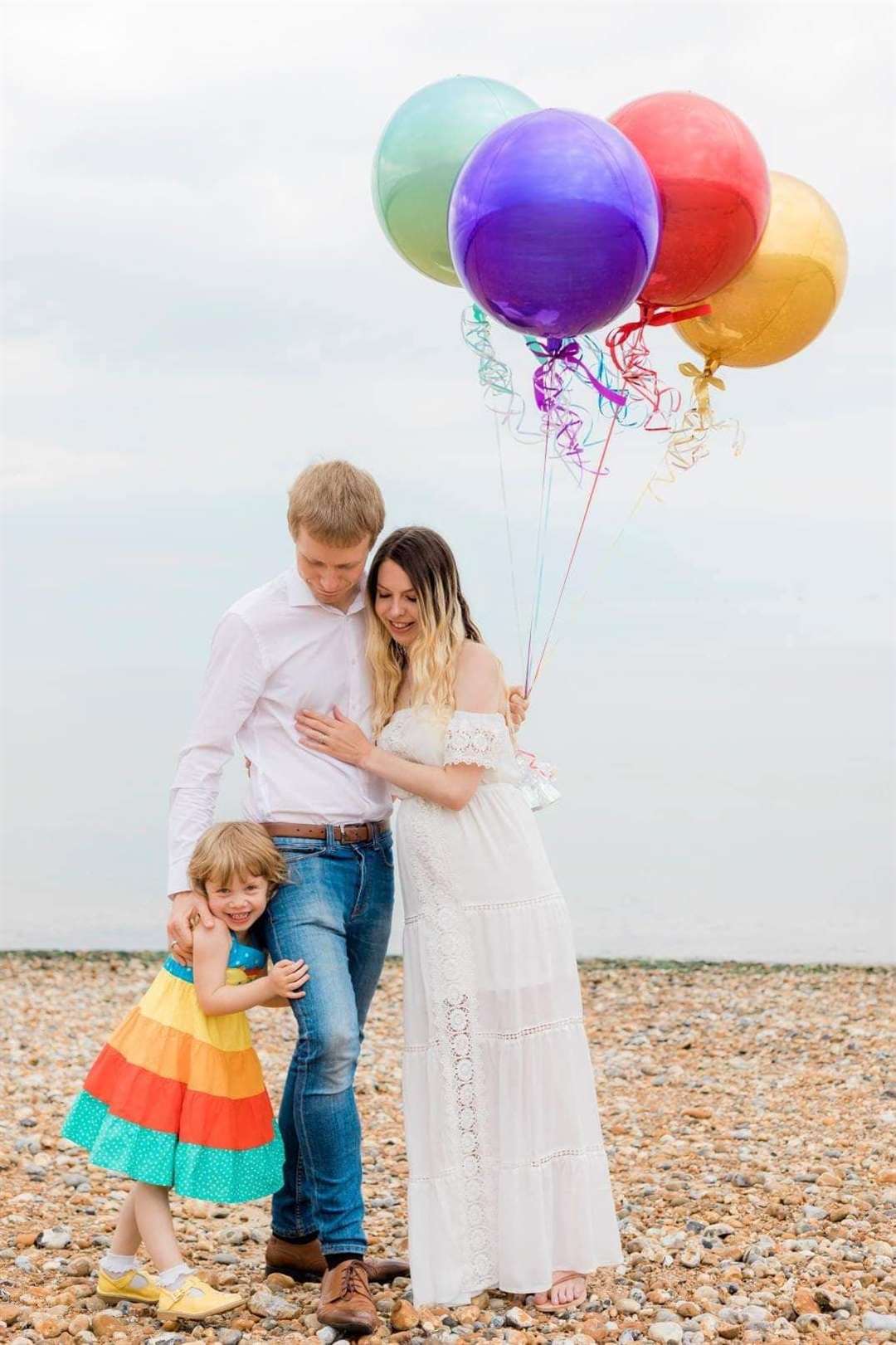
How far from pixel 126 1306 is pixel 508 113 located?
3.56 m

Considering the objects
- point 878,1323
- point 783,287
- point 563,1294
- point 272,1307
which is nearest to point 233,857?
point 272,1307

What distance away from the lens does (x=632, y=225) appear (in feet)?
12.7

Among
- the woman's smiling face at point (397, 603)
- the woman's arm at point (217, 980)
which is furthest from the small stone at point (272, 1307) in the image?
the woman's smiling face at point (397, 603)

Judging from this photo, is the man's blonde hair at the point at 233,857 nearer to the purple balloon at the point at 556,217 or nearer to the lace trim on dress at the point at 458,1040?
the lace trim on dress at the point at 458,1040

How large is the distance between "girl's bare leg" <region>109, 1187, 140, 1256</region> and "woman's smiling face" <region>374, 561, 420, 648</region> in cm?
171

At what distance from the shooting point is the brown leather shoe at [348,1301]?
→ 12.8 ft

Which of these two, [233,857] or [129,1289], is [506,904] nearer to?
[233,857]

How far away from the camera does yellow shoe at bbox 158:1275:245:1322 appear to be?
400 centimetres

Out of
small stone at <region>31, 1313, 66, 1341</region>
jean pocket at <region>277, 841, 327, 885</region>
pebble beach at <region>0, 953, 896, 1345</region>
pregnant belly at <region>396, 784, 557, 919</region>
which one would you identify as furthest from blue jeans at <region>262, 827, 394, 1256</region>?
small stone at <region>31, 1313, 66, 1341</region>

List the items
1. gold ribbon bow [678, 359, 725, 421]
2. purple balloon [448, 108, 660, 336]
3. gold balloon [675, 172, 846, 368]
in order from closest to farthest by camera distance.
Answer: purple balloon [448, 108, 660, 336] → gold balloon [675, 172, 846, 368] → gold ribbon bow [678, 359, 725, 421]

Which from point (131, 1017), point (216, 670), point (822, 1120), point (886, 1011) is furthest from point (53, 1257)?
point (886, 1011)

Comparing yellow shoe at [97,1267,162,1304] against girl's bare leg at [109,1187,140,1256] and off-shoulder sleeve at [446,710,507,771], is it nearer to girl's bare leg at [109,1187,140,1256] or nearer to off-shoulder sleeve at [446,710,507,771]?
girl's bare leg at [109,1187,140,1256]

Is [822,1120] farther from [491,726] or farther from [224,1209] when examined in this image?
[491,726]

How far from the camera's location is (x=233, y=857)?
3.96 m
